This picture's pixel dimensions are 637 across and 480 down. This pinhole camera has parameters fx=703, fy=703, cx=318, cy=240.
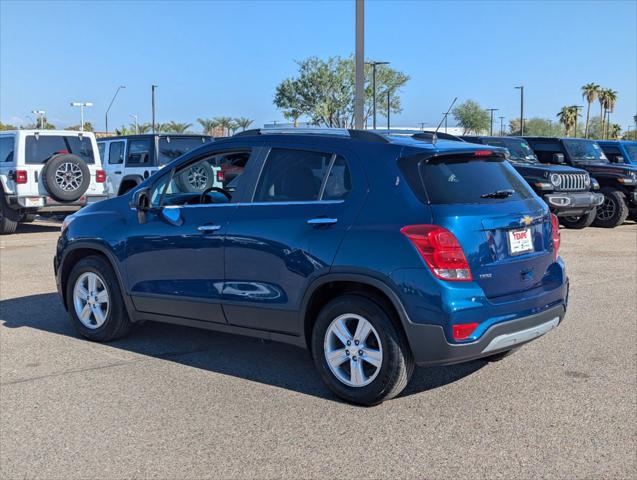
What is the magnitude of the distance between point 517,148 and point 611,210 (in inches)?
96.4

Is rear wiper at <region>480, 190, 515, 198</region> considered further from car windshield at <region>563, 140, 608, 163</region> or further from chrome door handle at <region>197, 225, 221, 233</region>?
car windshield at <region>563, 140, 608, 163</region>

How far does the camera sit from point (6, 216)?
14102 millimetres

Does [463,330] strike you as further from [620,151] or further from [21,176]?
[620,151]

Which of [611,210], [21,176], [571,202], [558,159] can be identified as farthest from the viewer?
[611,210]

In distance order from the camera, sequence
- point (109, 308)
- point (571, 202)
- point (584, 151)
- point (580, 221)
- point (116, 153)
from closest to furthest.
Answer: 1. point (109, 308)
2. point (571, 202)
3. point (580, 221)
4. point (116, 153)
5. point (584, 151)

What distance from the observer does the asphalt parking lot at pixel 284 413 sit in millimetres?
3705

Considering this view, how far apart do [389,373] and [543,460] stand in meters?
1.04

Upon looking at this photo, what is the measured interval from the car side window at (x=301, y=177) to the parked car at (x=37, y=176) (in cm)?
955

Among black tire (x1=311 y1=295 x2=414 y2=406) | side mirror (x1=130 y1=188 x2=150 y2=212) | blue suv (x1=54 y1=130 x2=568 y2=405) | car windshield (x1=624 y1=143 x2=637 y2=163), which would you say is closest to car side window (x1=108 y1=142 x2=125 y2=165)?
side mirror (x1=130 y1=188 x2=150 y2=212)

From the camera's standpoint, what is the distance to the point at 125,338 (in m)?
6.20

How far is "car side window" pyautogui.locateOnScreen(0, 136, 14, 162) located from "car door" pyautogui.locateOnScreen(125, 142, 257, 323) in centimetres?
942

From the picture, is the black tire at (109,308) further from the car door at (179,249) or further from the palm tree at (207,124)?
the palm tree at (207,124)

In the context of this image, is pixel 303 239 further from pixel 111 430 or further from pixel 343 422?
pixel 111 430

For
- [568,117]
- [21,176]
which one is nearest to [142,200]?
[21,176]
